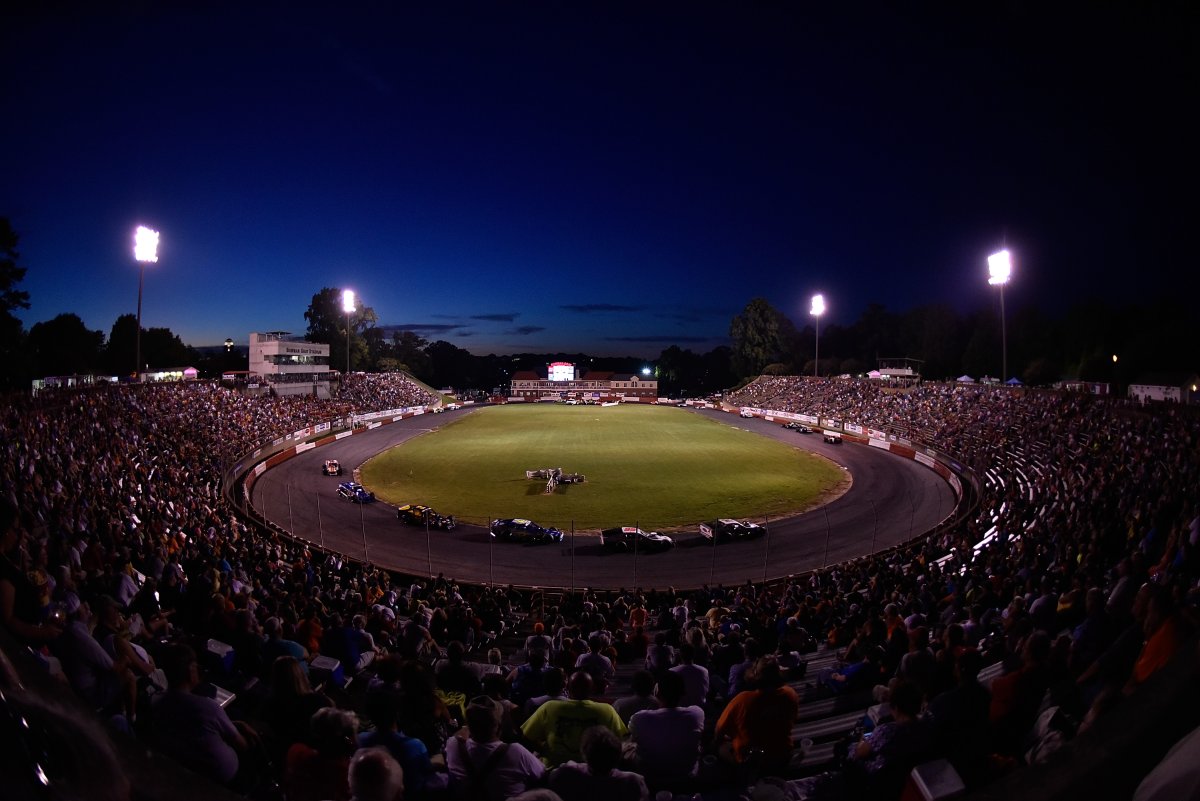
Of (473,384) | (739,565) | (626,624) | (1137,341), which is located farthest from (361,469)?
(473,384)

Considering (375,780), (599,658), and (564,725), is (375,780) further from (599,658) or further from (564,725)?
(599,658)

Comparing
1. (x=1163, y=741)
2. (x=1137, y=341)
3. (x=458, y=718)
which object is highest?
(x=1137, y=341)

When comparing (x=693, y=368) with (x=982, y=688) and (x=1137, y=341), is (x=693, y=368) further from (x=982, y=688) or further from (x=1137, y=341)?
(x=982, y=688)

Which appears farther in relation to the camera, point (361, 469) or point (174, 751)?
point (361, 469)

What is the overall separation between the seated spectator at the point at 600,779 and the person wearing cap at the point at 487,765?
0.31 metres

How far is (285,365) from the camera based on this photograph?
65.4 m

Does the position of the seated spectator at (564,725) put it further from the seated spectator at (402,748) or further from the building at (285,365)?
the building at (285,365)

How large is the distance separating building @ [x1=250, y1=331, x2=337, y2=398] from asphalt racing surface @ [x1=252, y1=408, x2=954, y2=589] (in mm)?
32347

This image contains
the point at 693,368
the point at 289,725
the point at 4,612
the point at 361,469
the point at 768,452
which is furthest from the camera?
the point at 693,368

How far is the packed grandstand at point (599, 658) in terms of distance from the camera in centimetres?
219

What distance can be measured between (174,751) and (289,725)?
1.24 metres

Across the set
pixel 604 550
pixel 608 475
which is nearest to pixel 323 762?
pixel 604 550

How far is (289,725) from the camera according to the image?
3643mm

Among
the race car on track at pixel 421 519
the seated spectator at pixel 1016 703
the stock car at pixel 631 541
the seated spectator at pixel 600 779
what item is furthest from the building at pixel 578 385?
the seated spectator at pixel 600 779
